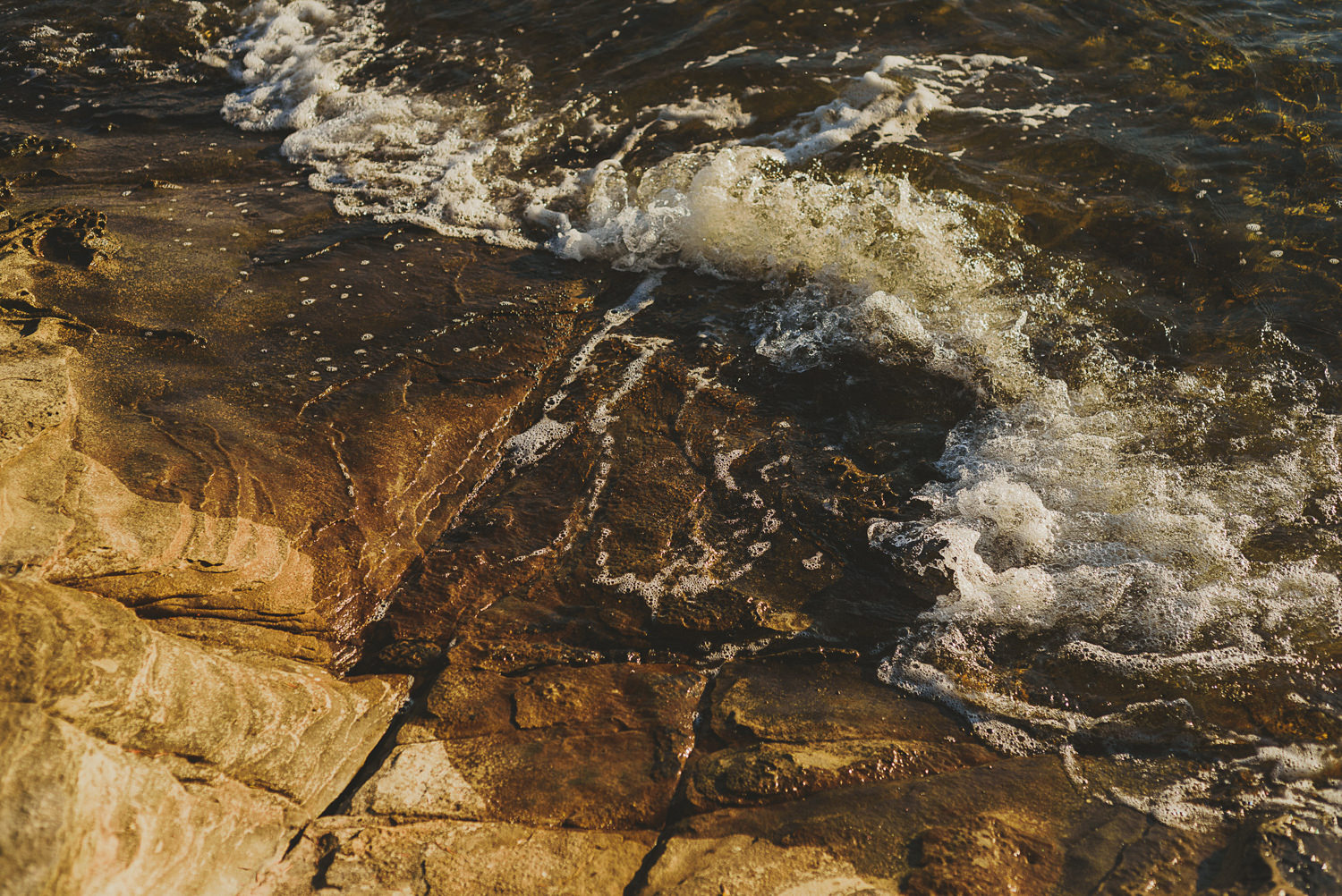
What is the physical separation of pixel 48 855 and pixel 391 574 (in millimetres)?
1577

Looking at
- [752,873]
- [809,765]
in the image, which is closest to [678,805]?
[752,873]

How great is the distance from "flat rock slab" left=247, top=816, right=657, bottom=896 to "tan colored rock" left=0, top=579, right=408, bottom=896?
0.48ft

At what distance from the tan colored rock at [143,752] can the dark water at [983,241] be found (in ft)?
4.30

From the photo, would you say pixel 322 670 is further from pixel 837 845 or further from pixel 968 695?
pixel 968 695

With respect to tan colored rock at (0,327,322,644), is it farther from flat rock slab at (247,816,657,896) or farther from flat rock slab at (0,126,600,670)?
flat rock slab at (247,816,657,896)

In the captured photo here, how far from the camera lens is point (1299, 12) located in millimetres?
7160

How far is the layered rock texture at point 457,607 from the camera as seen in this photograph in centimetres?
239

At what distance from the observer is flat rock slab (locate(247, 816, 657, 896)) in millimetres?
2344

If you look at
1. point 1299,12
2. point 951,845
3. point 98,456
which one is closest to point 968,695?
point 951,845

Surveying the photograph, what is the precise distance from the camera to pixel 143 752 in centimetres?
235

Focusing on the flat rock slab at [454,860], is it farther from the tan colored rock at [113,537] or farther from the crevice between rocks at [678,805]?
the tan colored rock at [113,537]

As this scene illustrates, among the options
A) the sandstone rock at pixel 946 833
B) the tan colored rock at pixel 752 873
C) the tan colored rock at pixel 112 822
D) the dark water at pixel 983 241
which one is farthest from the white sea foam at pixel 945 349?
the tan colored rock at pixel 112 822

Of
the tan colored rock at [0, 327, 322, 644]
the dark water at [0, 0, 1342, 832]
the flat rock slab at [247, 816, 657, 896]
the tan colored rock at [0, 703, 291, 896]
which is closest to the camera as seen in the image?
the tan colored rock at [0, 703, 291, 896]

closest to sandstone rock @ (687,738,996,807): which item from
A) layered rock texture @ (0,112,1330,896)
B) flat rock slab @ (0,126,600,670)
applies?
layered rock texture @ (0,112,1330,896)
